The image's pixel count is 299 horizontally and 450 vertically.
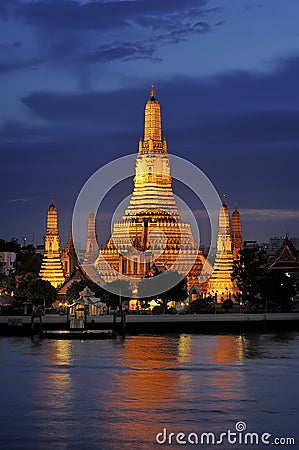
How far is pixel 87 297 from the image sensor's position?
2687 inches

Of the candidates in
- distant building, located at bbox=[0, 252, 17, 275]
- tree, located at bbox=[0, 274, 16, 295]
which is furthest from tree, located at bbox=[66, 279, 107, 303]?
distant building, located at bbox=[0, 252, 17, 275]

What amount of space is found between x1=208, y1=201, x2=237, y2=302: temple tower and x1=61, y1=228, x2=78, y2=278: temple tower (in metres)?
16.9

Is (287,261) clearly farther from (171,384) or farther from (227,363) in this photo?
(171,384)

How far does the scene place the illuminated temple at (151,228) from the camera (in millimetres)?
88750

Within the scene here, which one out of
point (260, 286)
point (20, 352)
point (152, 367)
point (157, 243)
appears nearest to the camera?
point (152, 367)

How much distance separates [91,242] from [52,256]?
6.89 meters

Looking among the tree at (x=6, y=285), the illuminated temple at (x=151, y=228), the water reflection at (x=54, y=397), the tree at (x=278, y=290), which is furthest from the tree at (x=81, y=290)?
the water reflection at (x=54, y=397)

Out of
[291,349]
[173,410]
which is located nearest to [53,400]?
[173,410]

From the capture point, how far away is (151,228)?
299ft

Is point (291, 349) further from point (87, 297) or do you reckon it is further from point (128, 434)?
point (128, 434)

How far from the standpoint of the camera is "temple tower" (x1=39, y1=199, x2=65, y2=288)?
90875mm

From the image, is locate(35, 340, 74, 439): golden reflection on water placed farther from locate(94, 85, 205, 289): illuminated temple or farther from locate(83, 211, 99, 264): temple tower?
locate(83, 211, 99, 264): temple tower

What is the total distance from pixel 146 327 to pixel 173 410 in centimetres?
2955

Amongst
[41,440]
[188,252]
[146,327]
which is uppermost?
[188,252]
